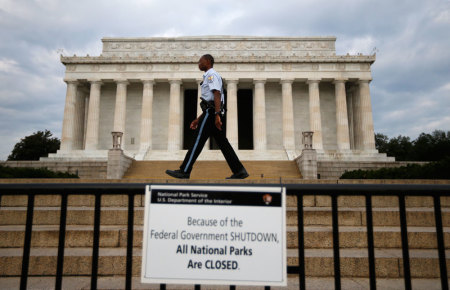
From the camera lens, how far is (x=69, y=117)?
36.0 meters

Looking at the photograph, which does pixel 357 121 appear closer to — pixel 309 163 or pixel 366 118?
pixel 366 118

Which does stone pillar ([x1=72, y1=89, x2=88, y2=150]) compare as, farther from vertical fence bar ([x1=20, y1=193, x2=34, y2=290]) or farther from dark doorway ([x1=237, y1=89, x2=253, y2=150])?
vertical fence bar ([x1=20, y1=193, x2=34, y2=290])

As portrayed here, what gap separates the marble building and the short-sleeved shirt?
24.5m

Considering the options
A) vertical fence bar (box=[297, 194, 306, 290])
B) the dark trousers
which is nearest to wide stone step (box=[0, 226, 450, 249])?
the dark trousers

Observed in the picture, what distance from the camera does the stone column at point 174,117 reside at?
35.1m

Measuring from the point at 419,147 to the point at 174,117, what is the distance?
43712mm

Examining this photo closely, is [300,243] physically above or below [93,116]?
below

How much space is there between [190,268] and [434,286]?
3963mm

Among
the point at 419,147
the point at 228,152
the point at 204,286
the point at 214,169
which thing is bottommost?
the point at 204,286

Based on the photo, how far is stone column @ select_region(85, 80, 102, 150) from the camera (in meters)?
35.2

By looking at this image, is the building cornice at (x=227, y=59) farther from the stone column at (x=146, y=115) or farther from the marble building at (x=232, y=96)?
the stone column at (x=146, y=115)

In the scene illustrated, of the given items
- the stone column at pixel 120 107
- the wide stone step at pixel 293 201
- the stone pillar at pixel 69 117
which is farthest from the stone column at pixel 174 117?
the wide stone step at pixel 293 201

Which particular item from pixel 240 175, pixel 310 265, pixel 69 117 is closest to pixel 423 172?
pixel 240 175

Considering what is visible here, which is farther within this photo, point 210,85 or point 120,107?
point 120,107
